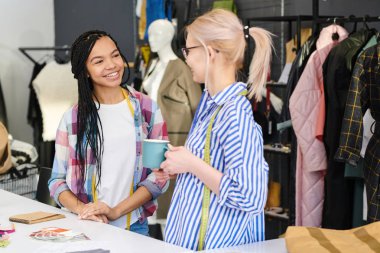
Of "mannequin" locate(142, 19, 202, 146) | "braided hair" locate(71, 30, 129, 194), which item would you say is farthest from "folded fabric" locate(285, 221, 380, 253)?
"mannequin" locate(142, 19, 202, 146)

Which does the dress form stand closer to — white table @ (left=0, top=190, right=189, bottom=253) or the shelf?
the shelf

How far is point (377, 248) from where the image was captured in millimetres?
1971

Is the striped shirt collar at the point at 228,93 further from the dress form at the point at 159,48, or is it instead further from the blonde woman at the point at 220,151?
the dress form at the point at 159,48

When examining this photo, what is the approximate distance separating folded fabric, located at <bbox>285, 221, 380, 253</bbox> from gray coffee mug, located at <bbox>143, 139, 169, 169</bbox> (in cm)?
49

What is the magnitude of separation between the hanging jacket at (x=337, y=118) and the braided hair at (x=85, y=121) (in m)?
1.62

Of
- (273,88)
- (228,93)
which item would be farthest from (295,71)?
(228,93)

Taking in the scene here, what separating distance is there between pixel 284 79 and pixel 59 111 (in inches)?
91.0

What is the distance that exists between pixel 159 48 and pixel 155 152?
322 centimetres

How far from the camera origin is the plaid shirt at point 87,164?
9.26 ft

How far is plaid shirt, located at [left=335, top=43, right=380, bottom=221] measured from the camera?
3.57 m

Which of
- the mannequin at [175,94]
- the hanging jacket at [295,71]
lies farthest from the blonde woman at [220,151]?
the mannequin at [175,94]

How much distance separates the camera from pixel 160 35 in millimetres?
5414

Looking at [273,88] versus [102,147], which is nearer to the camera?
[102,147]

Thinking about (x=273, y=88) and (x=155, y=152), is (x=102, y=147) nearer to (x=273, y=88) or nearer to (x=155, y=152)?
(x=155, y=152)
